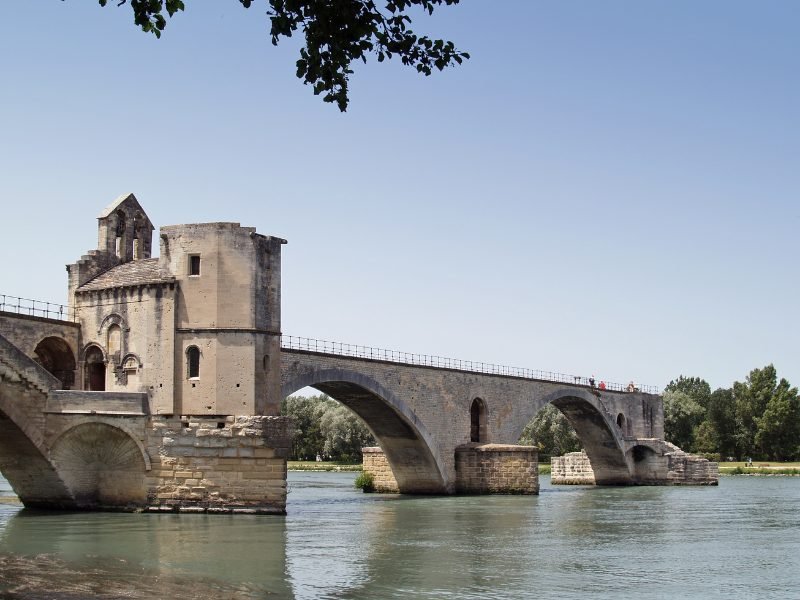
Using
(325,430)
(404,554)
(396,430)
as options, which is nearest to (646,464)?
(396,430)

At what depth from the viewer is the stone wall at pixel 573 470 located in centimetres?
7169

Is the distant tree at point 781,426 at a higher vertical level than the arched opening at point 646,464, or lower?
higher

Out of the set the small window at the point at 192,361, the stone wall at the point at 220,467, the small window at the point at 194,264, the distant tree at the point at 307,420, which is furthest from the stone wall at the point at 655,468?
the small window at the point at 194,264

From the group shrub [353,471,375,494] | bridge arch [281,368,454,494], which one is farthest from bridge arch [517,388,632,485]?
bridge arch [281,368,454,494]

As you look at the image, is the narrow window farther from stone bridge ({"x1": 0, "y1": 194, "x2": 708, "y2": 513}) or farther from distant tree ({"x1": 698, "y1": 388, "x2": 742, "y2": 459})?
distant tree ({"x1": 698, "y1": 388, "x2": 742, "y2": 459})

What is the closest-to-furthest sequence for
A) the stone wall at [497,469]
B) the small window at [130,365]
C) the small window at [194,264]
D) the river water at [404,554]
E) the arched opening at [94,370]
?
the river water at [404,554]
the small window at [194,264]
the small window at [130,365]
the arched opening at [94,370]
the stone wall at [497,469]

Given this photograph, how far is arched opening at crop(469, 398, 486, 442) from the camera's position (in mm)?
55344

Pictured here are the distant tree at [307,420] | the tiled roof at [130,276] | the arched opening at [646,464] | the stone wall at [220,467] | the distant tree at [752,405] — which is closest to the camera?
the stone wall at [220,467]

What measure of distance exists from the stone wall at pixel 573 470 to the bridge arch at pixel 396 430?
73.0 feet

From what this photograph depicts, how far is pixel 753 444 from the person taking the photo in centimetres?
10075

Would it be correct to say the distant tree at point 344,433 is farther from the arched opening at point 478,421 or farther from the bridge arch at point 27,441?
the bridge arch at point 27,441

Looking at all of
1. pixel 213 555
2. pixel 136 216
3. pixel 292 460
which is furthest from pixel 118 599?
pixel 292 460

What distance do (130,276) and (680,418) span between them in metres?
75.2

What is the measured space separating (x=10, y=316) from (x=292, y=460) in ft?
231
